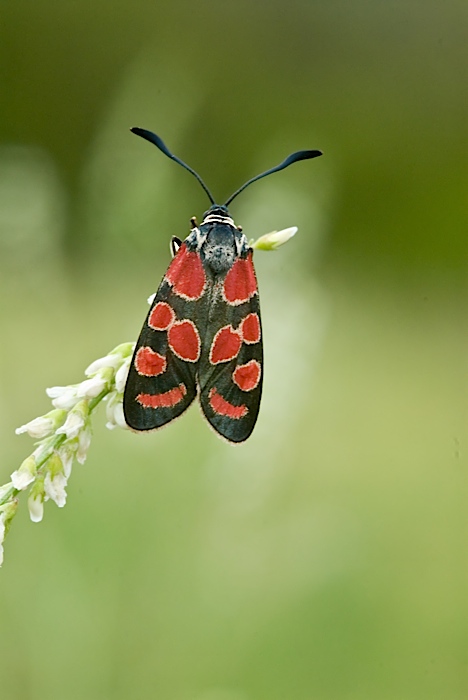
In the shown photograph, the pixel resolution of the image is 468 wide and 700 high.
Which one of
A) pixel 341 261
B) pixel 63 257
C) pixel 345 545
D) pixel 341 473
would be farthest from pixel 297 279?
pixel 341 261

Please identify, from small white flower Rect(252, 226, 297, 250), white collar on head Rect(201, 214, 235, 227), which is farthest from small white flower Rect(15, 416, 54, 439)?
white collar on head Rect(201, 214, 235, 227)

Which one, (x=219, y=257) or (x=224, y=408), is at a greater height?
(x=219, y=257)

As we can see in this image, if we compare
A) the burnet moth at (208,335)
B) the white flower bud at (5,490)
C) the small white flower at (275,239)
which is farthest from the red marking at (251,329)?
the white flower bud at (5,490)

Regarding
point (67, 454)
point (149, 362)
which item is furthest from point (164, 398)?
point (67, 454)

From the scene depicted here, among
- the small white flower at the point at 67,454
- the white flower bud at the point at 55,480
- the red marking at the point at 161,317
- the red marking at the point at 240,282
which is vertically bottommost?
the white flower bud at the point at 55,480

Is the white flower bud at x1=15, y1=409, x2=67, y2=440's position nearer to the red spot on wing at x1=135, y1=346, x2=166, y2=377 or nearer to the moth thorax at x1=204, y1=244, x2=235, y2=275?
the red spot on wing at x1=135, y1=346, x2=166, y2=377

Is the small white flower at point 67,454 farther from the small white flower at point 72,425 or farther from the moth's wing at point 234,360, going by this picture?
the moth's wing at point 234,360

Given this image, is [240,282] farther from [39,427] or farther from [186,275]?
[39,427]
